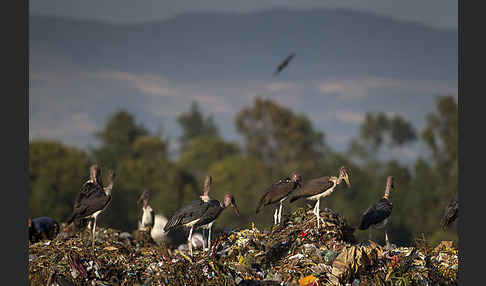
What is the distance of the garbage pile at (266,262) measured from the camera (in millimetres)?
13977

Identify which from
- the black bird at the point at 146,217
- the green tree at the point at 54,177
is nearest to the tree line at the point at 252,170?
the green tree at the point at 54,177

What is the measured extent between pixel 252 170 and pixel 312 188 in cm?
5655

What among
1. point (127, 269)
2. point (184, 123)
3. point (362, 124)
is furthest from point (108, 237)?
point (184, 123)

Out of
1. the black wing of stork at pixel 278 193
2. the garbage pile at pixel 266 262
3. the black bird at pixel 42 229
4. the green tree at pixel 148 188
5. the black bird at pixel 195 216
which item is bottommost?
the green tree at pixel 148 188

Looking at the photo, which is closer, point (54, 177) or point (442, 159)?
point (54, 177)

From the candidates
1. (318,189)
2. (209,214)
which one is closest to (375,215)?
(318,189)

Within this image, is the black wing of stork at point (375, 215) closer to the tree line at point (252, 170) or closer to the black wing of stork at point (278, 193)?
the black wing of stork at point (278, 193)

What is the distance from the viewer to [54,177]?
5909cm

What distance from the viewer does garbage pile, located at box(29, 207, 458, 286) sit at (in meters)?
14.0

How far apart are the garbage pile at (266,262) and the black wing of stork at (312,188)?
0.69 meters

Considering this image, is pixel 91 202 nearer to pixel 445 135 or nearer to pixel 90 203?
pixel 90 203

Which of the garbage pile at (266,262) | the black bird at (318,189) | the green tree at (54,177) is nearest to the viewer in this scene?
the garbage pile at (266,262)

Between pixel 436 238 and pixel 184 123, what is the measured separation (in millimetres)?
79891

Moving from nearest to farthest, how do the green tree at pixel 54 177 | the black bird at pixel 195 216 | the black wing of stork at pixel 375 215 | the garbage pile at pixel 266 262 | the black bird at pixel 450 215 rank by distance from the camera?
the garbage pile at pixel 266 262 < the black bird at pixel 195 216 < the black wing of stork at pixel 375 215 < the black bird at pixel 450 215 < the green tree at pixel 54 177
